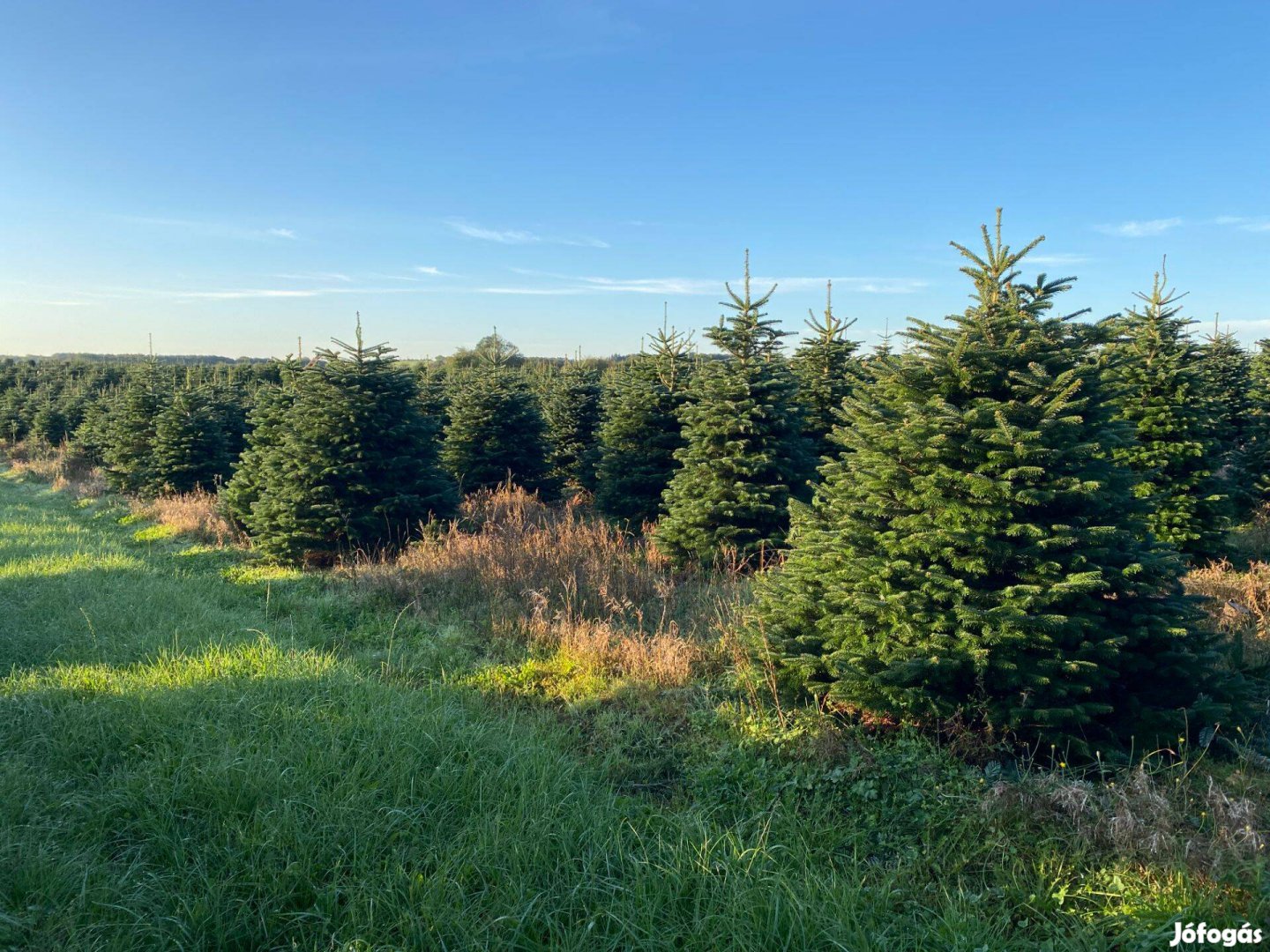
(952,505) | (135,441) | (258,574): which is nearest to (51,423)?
(135,441)

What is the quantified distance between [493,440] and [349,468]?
4.52 meters

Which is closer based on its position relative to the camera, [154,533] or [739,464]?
[739,464]

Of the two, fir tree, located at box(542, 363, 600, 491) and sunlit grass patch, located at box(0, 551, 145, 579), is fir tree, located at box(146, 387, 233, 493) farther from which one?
fir tree, located at box(542, 363, 600, 491)

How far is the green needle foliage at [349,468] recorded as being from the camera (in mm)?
10102

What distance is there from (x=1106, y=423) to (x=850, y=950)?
4197 mm

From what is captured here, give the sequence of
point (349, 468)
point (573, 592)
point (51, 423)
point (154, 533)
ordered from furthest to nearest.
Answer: point (51, 423), point (154, 533), point (349, 468), point (573, 592)

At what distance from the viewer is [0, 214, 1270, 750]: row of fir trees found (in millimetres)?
4441

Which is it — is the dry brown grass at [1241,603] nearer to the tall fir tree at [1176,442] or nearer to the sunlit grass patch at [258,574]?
the tall fir tree at [1176,442]

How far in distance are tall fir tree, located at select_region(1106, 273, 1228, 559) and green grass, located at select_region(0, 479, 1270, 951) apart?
781 centimetres

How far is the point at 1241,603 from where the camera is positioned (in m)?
7.50

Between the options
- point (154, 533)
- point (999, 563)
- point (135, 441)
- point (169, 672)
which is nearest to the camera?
point (999, 563)

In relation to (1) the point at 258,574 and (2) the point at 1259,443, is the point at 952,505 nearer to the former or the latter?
(1) the point at 258,574

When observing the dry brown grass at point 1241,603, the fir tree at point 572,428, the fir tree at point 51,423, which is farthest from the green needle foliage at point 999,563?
the fir tree at point 51,423

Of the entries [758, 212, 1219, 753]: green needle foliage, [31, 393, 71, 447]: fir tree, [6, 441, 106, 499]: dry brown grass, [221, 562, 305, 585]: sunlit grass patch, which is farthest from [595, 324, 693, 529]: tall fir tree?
[31, 393, 71, 447]: fir tree
